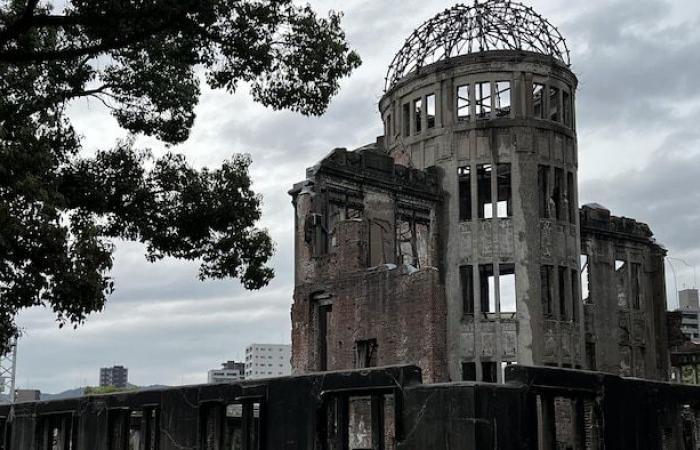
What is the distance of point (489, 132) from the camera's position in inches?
1250

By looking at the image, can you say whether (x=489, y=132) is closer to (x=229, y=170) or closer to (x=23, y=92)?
(x=229, y=170)

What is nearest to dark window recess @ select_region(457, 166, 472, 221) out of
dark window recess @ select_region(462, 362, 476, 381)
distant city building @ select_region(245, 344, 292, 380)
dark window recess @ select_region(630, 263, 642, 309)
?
dark window recess @ select_region(462, 362, 476, 381)

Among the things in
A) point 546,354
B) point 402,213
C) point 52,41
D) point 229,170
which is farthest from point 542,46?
point 52,41

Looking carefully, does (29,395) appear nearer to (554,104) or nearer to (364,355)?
(364,355)

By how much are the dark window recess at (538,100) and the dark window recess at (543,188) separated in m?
1.87

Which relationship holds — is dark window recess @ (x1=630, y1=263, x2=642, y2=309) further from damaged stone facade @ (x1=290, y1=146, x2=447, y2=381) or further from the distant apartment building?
the distant apartment building

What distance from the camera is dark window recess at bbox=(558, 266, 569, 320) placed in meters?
31.6

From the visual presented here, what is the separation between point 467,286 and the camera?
104ft

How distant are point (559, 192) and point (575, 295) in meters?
3.65

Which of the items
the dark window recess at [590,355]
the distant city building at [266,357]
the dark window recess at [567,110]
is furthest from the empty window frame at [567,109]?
the distant city building at [266,357]

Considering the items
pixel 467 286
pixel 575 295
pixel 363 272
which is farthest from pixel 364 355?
pixel 575 295

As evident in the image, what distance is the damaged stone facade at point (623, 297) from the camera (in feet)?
116

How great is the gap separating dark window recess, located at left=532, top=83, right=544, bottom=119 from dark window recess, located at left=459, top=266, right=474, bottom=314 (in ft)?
19.3

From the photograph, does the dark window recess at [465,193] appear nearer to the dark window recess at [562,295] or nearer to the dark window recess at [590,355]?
the dark window recess at [562,295]
